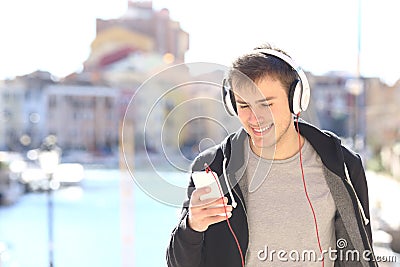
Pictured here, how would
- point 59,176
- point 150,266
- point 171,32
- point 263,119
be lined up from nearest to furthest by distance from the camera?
point 263,119, point 171,32, point 150,266, point 59,176

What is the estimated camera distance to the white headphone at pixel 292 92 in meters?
0.81

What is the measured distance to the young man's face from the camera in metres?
0.78

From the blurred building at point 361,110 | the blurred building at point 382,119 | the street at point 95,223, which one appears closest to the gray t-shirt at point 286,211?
the street at point 95,223

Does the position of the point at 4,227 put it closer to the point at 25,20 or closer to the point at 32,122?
the point at 32,122

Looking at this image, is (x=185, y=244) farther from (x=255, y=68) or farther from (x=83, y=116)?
(x=83, y=116)

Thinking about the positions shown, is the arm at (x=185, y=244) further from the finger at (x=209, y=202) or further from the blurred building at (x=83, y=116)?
the blurred building at (x=83, y=116)

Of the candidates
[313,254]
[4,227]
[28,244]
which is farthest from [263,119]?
[4,227]

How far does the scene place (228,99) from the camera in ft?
2.71

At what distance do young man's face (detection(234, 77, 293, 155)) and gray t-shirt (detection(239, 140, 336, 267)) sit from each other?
1.7 inches

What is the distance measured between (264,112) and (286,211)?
195 mm

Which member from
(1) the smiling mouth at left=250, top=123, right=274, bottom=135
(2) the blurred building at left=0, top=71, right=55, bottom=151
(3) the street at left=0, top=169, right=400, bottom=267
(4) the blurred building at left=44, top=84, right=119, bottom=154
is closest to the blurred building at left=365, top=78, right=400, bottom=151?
(3) the street at left=0, top=169, right=400, bottom=267

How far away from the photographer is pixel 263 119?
0.78 m

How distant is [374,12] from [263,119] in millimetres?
1699

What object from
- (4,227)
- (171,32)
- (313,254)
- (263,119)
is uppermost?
(171,32)
